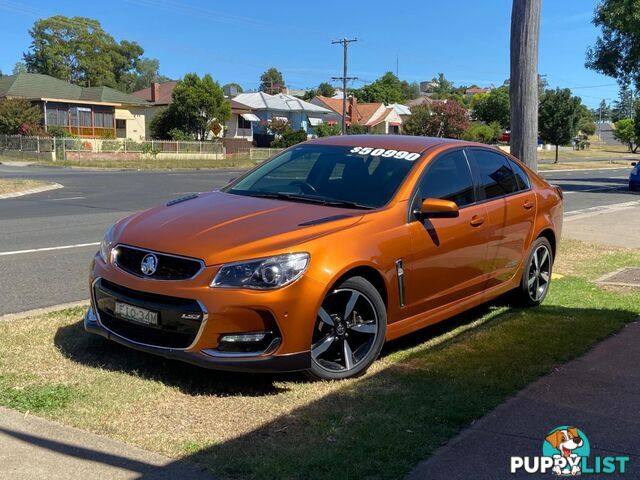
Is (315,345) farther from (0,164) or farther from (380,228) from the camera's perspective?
(0,164)

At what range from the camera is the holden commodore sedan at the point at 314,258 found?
13.2 ft

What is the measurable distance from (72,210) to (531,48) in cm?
1035

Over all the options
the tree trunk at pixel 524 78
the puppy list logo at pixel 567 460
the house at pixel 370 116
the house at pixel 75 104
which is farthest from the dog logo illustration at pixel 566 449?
the house at pixel 370 116

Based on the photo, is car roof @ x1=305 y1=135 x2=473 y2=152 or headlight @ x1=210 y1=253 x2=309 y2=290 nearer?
headlight @ x1=210 y1=253 x2=309 y2=290

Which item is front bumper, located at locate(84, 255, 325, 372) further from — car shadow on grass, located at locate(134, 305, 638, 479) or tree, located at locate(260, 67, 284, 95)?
tree, located at locate(260, 67, 284, 95)

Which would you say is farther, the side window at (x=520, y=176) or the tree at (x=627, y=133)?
the tree at (x=627, y=133)

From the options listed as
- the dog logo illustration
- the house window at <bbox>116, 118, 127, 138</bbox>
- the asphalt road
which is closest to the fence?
the house window at <bbox>116, 118, 127, 138</bbox>

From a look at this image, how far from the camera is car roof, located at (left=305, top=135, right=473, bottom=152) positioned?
5562mm

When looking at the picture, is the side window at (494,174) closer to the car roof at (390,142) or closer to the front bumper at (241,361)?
the car roof at (390,142)

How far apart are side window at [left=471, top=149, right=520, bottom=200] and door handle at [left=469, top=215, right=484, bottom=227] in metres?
0.34

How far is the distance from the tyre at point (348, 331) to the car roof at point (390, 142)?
1.57 m

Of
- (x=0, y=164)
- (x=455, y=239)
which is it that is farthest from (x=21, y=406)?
(x=0, y=164)

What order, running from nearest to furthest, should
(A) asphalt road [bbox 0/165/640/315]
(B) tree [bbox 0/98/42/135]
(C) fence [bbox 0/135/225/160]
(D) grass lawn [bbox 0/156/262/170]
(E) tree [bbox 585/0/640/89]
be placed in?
1. (A) asphalt road [bbox 0/165/640/315]
2. (E) tree [bbox 585/0/640/89]
3. (D) grass lawn [bbox 0/156/262/170]
4. (C) fence [bbox 0/135/225/160]
5. (B) tree [bbox 0/98/42/135]

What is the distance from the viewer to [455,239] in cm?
528
